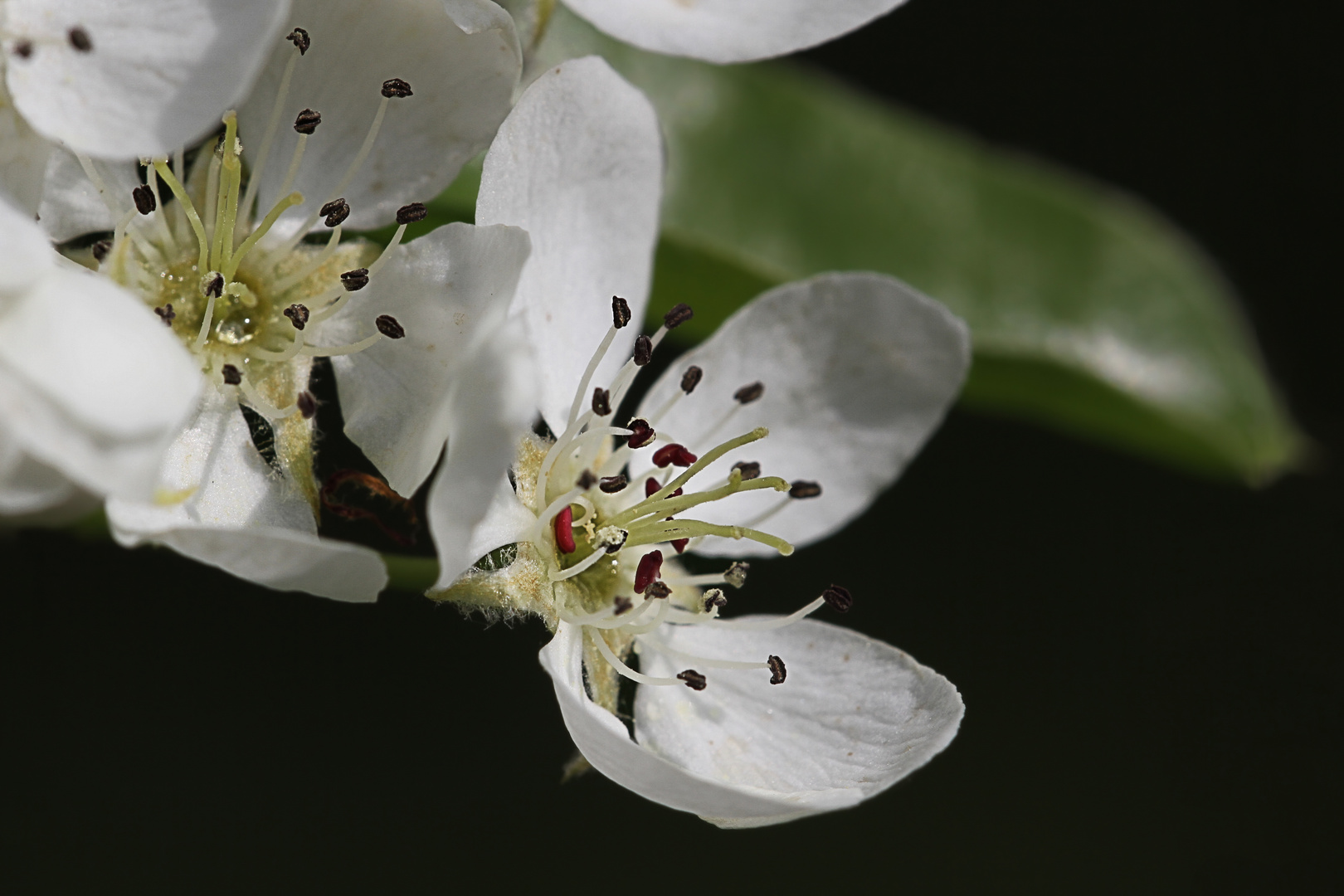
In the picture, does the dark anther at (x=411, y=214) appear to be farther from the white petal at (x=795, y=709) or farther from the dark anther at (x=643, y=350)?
the white petal at (x=795, y=709)

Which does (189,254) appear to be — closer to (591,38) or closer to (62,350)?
(62,350)

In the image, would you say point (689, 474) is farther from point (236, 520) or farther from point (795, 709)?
point (236, 520)

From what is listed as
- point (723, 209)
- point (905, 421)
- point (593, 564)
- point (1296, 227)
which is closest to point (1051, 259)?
point (723, 209)

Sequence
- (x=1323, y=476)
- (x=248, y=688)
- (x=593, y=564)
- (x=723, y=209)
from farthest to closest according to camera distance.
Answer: (x=1323, y=476)
(x=248, y=688)
(x=723, y=209)
(x=593, y=564)

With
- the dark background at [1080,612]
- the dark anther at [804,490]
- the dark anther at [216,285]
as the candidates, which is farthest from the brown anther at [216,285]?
the dark background at [1080,612]

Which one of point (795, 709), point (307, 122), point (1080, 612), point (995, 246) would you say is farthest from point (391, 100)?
point (1080, 612)
